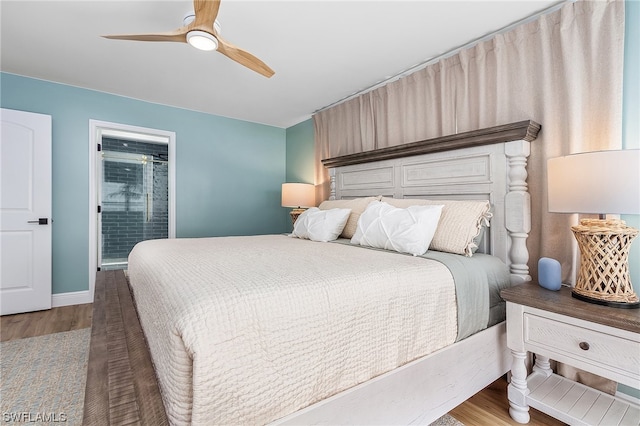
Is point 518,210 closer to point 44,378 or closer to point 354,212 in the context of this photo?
point 354,212

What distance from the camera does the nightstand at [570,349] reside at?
47.0 inches

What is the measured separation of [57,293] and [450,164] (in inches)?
166

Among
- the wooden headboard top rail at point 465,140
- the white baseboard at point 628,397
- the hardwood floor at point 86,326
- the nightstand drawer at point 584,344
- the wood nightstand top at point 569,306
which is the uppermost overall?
the wooden headboard top rail at point 465,140

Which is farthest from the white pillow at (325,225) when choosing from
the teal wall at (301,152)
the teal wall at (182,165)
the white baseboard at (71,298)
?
the white baseboard at (71,298)

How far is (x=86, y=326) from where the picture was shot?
2709 mm

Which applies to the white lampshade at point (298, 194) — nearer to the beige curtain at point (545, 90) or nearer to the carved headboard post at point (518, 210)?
the beige curtain at point (545, 90)

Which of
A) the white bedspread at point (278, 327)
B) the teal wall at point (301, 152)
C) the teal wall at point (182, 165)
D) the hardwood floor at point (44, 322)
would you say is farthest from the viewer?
the teal wall at point (301, 152)

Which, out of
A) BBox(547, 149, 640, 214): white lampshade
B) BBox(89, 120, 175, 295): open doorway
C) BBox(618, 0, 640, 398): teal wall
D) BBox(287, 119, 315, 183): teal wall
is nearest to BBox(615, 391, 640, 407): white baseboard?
BBox(618, 0, 640, 398): teal wall

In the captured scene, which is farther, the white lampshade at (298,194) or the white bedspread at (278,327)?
the white lampshade at (298,194)

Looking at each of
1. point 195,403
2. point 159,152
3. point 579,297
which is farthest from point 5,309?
point 579,297

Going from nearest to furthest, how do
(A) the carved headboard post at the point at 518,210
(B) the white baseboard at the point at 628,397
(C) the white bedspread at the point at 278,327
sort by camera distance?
1. (C) the white bedspread at the point at 278,327
2. (B) the white baseboard at the point at 628,397
3. (A) the carved headboard post at the point at 518,210

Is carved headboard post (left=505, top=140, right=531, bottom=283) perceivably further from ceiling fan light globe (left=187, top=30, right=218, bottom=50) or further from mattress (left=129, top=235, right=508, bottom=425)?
ceiling fan light globe (left=187, top=30, right=218, bottom=50)

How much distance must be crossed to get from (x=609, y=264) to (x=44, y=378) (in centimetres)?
322

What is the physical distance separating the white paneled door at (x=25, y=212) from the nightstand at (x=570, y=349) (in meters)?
4.20
